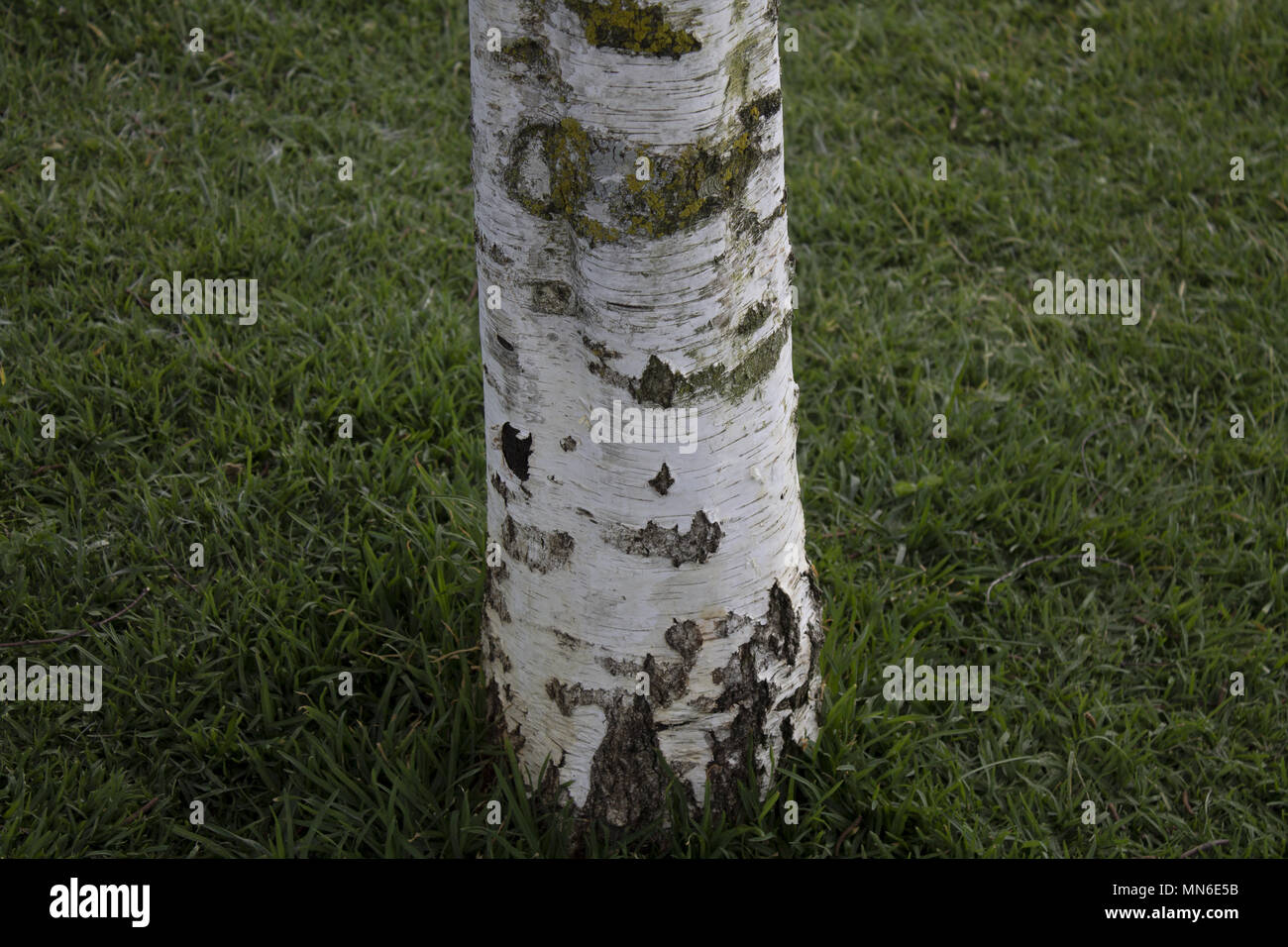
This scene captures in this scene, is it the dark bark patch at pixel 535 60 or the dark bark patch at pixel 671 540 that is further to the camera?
the dark bark patch at pixel 671 540

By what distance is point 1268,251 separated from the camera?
167 inches

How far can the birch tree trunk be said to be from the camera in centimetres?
194

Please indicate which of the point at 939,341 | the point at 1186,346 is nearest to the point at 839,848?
the point at 939,341

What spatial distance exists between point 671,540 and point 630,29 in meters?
0.91

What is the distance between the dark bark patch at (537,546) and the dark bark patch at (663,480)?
212mm

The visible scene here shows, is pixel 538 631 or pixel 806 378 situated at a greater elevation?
pixel 806 378

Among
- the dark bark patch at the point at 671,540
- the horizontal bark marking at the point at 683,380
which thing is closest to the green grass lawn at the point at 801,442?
the dark bark patch at the point at 671,540

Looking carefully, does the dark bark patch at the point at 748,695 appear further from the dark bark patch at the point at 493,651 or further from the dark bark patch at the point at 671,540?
the dark bark patch at the point at 493,651

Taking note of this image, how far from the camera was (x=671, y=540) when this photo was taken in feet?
7.19

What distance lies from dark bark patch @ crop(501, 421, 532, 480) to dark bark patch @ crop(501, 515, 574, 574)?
0.12 meters

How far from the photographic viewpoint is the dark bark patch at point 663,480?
2135 mm

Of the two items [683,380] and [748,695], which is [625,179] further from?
[748,695]

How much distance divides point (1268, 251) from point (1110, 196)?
0.59 metres

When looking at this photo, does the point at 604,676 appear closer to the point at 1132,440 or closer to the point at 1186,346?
the point at 1132,440
